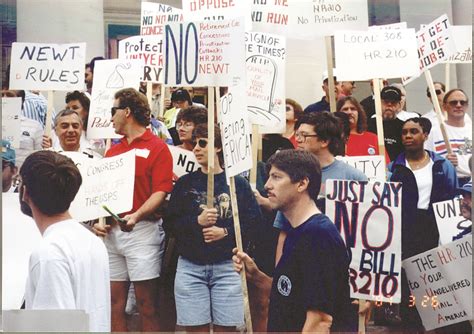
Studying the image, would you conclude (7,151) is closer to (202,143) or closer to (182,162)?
(182,162)

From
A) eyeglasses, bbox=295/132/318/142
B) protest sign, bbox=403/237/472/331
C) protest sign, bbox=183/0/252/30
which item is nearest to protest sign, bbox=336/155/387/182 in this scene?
eyeglasses, bbox=295/132/318/142

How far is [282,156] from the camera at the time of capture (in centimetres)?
759

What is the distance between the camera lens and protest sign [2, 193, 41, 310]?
7305mm

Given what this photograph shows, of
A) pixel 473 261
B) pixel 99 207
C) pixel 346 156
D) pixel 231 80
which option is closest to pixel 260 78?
pixel 231 80

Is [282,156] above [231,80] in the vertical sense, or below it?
below

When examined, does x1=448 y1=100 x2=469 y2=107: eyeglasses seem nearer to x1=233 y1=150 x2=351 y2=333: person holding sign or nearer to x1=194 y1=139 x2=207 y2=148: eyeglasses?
x1=233 y1=150 x2=351 y2=333: person holding sign

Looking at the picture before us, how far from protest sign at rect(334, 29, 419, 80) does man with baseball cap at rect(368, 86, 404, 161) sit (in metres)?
A: 0.15

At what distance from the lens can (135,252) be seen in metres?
7.56

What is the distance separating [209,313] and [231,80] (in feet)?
5.51

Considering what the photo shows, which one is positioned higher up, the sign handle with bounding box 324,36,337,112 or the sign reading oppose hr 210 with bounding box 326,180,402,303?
the sign handle with bounding box 324,36,337,112

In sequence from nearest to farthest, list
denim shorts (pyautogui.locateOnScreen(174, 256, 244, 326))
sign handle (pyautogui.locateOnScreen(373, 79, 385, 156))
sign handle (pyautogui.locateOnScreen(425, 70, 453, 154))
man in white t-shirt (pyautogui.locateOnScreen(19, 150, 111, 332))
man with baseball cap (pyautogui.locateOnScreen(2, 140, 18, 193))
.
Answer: man in white t-shirt (pyautogui.locateOnScreen(19, 150, 111, 332))
man with baseball cap (pyautogui.locateOnScreen(2, 140, 18, 193))
denim shorts (pyautogui.locateOnScreen(174, 256, 244, 326))
sign handle (pyautogui.locateOnScreen(373, 79, 385, 156))
sign handle (pyautogui.locateOnScreen(425, 70, 453, 154))

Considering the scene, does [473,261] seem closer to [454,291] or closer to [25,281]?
[454,291]

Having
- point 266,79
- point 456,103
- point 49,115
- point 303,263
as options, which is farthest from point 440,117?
point 49,115

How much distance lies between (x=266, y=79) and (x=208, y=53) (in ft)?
1.57
